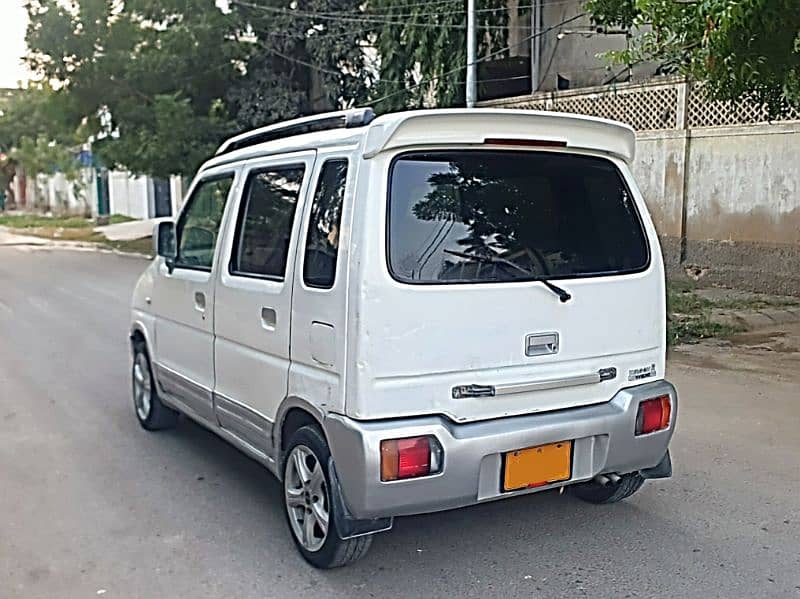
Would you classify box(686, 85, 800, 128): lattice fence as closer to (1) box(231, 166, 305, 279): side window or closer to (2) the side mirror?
(2) the side mirror

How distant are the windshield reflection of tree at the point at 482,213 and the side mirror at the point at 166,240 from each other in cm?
250

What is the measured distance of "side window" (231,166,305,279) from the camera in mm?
4227

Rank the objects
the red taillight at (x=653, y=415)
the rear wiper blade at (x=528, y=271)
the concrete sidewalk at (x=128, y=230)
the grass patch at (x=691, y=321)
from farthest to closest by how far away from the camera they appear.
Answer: the concrete sidewalk at (x=128, y=230)
the grass patch at (x=691, y=321)
the red taillight at (x=653, y=415)
the rear wiper blade at (x=528, y=271)

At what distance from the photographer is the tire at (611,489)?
459cm

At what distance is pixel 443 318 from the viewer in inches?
142

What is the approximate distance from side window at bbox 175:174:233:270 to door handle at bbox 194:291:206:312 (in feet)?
0.51

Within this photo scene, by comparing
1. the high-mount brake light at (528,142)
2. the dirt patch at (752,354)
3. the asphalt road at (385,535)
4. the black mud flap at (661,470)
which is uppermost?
the high-mount brake light at (528,142)

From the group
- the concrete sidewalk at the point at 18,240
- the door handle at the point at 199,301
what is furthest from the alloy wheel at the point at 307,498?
the concrete sidewalk at the point at 18,240

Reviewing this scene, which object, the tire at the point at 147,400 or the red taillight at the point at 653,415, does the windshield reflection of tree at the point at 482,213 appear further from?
the tire at the point at 147,400

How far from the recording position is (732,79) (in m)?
6.36

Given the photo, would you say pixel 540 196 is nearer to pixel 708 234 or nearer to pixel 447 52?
pixel 708 234

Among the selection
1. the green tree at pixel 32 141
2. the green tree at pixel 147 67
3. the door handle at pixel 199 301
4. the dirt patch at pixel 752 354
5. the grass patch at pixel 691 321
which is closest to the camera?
the door handle at pixel 199 301

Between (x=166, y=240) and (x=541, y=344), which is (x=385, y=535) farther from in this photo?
(x=166, y=240)

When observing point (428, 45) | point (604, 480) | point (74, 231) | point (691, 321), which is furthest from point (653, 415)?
point (74, 231)
